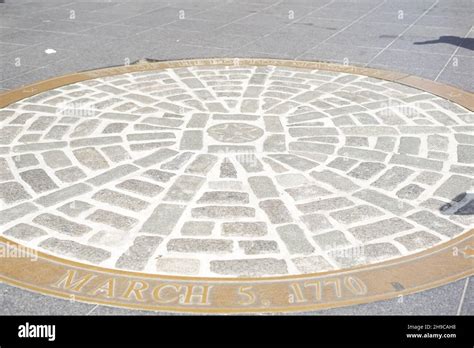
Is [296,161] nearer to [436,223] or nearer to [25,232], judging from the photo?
[436,223]

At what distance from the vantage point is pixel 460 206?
18.5 feet

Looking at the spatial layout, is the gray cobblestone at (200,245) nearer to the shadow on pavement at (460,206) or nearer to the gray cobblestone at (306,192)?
the gray cobblestone at (306,192)

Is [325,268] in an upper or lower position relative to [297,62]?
lower

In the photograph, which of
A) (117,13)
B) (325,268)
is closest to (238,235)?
(325,268)

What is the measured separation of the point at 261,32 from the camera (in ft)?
40.8

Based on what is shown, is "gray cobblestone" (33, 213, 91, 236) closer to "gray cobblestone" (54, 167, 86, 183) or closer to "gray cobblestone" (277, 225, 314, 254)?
"gray cobblestone" (54, 167, 86, 183)

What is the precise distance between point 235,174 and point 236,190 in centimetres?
35

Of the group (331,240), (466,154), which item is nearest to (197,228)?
(331,240)

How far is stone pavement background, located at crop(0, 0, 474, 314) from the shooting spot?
33.6ft

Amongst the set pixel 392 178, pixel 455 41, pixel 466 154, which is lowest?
pixel 392 178

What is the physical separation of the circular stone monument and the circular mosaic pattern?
0.07ft

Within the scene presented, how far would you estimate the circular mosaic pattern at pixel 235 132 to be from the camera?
7.18 m
